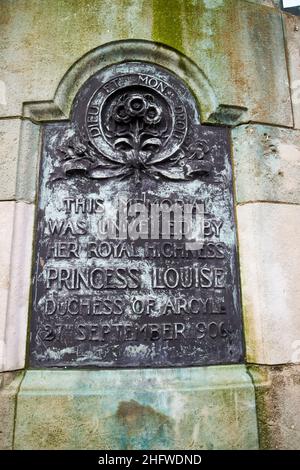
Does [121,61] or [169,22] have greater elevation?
[169,22]

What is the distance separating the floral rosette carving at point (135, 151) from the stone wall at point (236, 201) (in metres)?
0.29

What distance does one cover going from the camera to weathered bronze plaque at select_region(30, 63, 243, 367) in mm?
2754

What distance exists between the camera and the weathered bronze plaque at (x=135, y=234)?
108 inches

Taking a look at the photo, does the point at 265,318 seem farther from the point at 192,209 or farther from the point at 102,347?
the point at 102,347

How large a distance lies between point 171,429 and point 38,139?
7.50 feet

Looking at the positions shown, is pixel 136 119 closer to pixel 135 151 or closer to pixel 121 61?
pixel 135 151

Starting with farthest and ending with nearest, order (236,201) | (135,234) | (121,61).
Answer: (121,61), (236,201), (135,234)

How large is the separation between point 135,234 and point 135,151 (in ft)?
2.09

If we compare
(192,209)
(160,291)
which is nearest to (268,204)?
(192,209)

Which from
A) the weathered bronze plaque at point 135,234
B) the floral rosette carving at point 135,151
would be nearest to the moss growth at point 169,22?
the weathered bronze plaque at point 135,234

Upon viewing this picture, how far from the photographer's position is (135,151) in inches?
118

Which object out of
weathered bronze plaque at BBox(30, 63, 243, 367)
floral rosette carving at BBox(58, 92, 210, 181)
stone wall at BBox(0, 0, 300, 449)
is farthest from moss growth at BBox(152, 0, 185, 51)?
floral rosette carving at BBox(58, 92, 210, 181)

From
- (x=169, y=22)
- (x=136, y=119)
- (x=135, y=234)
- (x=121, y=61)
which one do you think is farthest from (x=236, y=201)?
(x=169, y=22)

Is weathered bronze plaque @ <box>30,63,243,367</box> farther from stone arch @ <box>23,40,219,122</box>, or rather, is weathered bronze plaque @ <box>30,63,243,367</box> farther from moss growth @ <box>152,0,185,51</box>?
moss growth @ <box>152,0,185,51</box>
